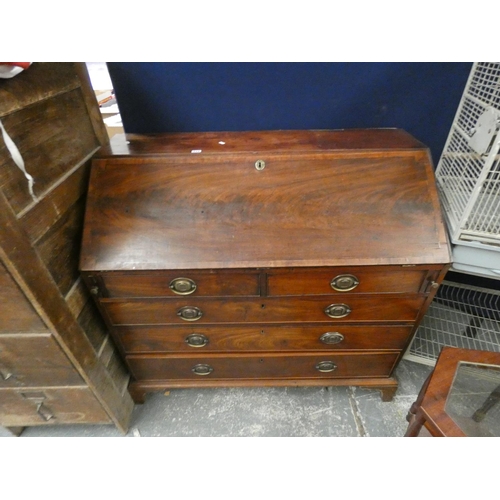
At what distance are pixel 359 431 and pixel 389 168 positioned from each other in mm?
1119

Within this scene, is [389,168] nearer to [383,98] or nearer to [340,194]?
[340,194]

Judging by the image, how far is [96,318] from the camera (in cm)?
117

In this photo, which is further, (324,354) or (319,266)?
(324,354)

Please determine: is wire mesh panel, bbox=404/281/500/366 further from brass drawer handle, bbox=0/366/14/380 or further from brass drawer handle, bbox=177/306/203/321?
brass drawer handle, bbox=0/366/14/380

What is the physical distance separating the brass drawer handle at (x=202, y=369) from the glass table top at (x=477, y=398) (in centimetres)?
88

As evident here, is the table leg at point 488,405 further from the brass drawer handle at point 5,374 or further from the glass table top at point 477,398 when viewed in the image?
the brass drawer handle at point 5,374

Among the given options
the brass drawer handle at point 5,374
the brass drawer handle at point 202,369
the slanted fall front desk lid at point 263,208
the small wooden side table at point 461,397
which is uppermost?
the slanted fall front desk lid at point 263,208

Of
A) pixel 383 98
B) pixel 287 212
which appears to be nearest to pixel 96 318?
pixel 287 212

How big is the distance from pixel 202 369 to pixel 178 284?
53 centimetres

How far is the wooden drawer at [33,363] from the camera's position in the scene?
911mm

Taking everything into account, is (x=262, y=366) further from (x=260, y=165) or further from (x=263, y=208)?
(x=260, y=165)

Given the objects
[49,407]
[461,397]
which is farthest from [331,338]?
[49,407]

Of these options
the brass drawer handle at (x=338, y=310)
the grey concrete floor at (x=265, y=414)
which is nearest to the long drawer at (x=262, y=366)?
the grey concrete floor at (x=265, y=414)

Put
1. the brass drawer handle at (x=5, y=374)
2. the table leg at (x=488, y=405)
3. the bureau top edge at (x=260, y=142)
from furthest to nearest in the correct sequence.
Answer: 1. the bureau top edge at (x=260, y=142)
2. the brass drawer handle at (x=5, y=374)
3. the table leg at (x=488, y=405)
